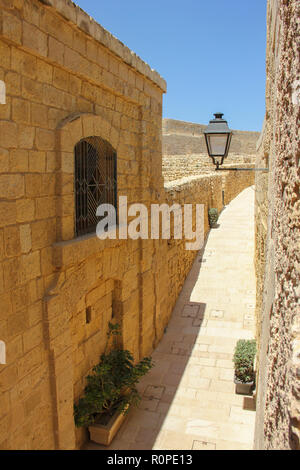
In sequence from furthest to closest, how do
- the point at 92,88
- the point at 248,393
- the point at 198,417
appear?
the point at 248,393, the point at 198,417, the point at 92,88

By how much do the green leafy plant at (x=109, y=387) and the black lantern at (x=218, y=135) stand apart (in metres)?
3.08

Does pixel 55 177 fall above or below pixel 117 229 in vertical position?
above

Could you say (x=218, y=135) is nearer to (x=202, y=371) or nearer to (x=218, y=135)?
(x=218, y=135)

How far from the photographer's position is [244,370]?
6.04 m

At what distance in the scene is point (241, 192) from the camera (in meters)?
26.8

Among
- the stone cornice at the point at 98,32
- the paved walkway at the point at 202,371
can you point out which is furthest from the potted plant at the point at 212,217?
the stone cornice at the point at 98,32

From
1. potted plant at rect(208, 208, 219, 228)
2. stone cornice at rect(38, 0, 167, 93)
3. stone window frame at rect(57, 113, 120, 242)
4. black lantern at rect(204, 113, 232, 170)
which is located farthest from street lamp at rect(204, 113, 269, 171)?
potted plant at rect(208, 208, 219, 228)

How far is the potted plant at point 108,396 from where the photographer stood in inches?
197

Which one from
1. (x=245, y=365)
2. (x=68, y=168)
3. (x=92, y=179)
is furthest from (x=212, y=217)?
(x=68, y=168)

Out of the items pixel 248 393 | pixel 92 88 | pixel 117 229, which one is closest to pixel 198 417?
pixel 248 393

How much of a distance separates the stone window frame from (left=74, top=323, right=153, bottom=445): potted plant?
206 cm

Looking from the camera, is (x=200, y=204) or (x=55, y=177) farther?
(x=200, y=204)
